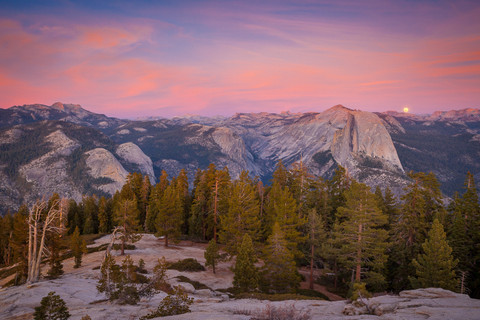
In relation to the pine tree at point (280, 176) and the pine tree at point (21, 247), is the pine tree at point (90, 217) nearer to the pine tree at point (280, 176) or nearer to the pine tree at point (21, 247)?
the pine tree at point (21, 247)

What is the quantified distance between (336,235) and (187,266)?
726 inches

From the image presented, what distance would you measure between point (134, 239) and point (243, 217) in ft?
52.3

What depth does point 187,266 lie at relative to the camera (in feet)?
102

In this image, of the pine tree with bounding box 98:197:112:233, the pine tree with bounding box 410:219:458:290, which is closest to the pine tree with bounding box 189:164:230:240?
the pine tree with bounding box 98:197:112:233

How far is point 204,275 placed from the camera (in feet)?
98.5

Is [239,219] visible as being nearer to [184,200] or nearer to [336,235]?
[336,235]

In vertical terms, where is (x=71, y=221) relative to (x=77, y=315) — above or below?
below

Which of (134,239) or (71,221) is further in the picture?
(71,221)

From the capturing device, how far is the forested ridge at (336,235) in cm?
2588

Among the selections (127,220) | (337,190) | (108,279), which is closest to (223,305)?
(108,279)

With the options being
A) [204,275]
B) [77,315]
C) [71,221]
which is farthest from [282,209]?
[71,221]

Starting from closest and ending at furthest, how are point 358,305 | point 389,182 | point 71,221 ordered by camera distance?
point 358,305 < point 71,221 < point 389,182

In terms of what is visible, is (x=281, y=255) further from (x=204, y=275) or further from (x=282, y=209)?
(x=204, y=275)

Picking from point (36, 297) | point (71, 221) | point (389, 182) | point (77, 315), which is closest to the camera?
point (77, 315)
